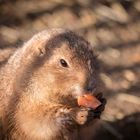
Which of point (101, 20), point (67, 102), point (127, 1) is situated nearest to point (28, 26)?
point (101, 20)

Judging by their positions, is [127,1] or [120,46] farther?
[127,1]

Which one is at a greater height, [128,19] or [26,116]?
[26,116]

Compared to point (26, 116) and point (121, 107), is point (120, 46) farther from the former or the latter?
point (26, 116)

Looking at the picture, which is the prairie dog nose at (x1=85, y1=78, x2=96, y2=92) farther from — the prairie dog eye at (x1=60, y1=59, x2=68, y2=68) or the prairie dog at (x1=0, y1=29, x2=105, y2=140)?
the prairie dog eye at (x1=60, y1=59, x2=68, y2=68)

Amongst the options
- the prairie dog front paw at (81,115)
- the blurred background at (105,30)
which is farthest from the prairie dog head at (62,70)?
the blurred background at (105,30)

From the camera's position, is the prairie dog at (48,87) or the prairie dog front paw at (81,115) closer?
the prairie dog at (48,87)

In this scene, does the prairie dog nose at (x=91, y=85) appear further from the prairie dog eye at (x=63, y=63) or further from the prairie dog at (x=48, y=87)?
the prairie dog eye at (x=63, y=63)

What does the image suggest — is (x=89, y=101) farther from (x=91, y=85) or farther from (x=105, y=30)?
(x=105, y=30)

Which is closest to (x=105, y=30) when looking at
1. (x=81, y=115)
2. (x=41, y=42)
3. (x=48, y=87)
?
(x=41, y=42)
